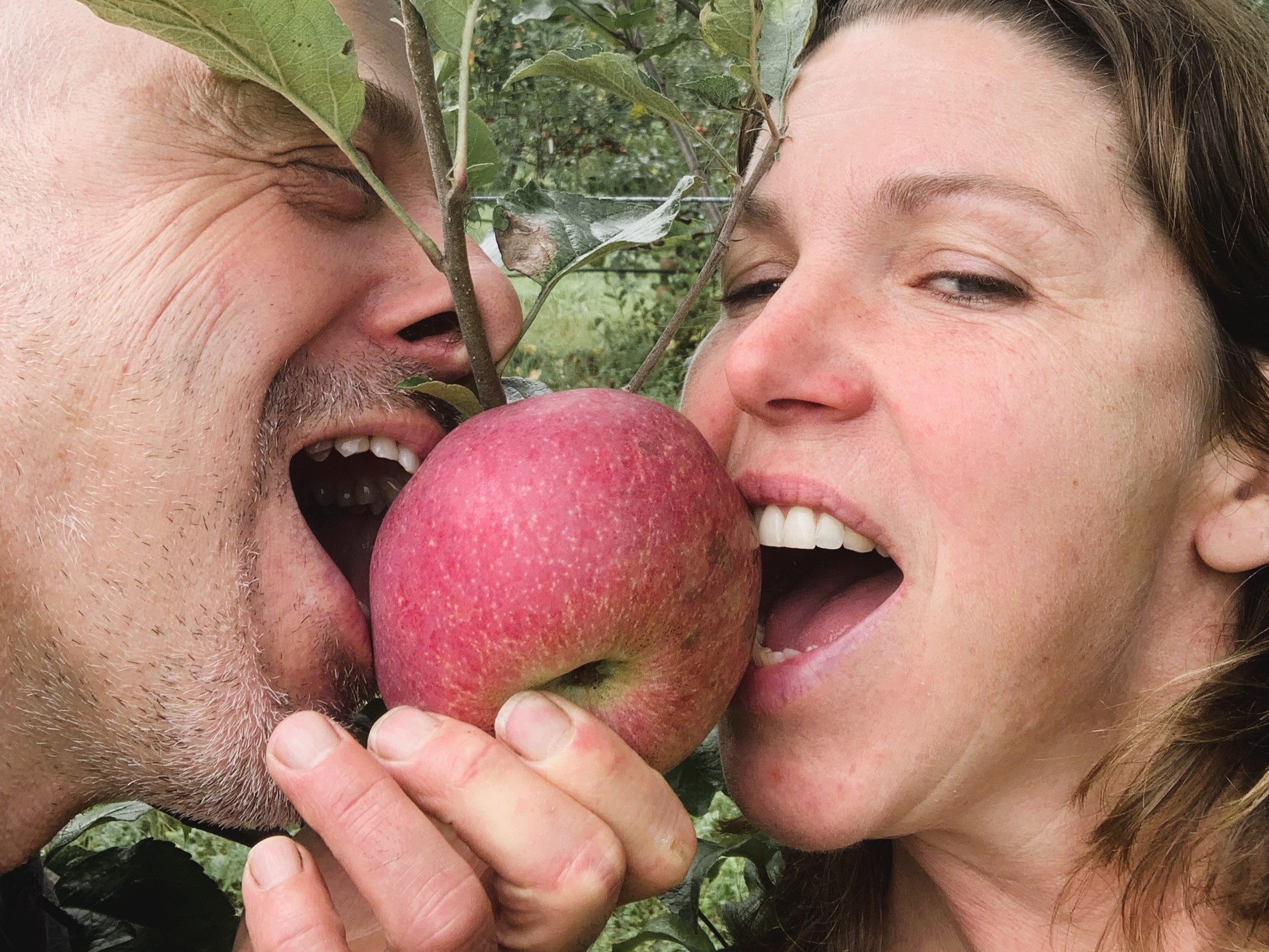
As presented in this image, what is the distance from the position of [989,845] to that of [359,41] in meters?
1.37

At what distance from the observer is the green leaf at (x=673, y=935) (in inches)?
71.2

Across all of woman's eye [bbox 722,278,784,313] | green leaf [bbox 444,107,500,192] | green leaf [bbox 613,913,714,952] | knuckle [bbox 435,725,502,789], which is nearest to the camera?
knuckle [bbox 435,725,502,789]

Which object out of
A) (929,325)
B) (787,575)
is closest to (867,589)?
(787,575)

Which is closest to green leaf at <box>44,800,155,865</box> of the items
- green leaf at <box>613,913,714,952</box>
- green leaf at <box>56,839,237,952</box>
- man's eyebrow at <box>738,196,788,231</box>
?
green leaf at <box>56,839,237,952</box>

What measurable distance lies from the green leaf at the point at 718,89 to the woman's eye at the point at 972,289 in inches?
13.8

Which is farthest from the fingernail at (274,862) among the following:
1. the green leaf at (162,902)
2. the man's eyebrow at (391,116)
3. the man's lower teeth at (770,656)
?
the man's eyebrow at (391,116)

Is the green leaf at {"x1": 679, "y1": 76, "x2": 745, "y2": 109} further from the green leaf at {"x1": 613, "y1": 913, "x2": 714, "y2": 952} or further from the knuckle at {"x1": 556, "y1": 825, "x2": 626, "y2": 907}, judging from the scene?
the green leaf at {"x1": 613, "y1": 913, "x2": 714, "y2": 952}

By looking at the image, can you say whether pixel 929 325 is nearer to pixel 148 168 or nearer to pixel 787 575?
pixel 787 575

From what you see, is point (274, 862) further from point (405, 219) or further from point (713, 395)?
point (713, 395)

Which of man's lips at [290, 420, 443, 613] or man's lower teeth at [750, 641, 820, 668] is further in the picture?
man's lips at [290, 420, 443, 613]

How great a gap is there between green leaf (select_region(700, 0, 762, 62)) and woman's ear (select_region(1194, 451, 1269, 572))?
770 mm

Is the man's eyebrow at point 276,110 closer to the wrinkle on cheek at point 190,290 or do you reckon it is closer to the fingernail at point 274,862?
the wrinkle on cheek at point 190,290

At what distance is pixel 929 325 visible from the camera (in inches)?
49.4

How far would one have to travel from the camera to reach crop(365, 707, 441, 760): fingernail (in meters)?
1.01
